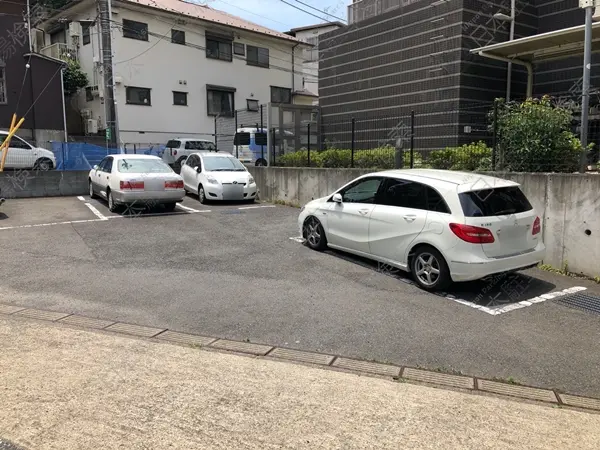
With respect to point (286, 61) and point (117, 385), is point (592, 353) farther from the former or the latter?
point (286, 61)

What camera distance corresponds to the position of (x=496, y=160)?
9.01 meters

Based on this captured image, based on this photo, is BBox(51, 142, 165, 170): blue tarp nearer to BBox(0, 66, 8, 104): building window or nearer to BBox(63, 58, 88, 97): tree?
BBox(0, 66, 8, 104): building window

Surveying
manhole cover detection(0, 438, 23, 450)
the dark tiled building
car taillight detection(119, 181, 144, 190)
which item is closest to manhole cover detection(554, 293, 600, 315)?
manhole cover detection(0, 438, 23, 450)

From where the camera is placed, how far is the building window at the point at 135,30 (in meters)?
25.2

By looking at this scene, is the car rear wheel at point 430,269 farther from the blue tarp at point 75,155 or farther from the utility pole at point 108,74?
the utility pole at point 108,74

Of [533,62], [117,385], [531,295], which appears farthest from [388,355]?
[533,62]

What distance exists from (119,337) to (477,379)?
347 centimetres

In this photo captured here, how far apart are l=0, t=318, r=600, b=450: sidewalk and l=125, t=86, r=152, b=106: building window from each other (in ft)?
76.7

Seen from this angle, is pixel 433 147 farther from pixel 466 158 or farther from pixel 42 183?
pixel 42 183

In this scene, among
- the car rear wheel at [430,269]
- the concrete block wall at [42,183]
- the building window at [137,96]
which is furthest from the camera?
the building window at [137,96]

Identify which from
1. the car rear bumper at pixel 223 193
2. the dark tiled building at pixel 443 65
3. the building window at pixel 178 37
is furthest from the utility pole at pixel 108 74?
the dark tiled building at pixel 443 65

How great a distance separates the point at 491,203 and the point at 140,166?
31.1 feet

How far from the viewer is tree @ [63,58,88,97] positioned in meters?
25.3

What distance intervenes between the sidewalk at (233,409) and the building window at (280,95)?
97.0 feet
